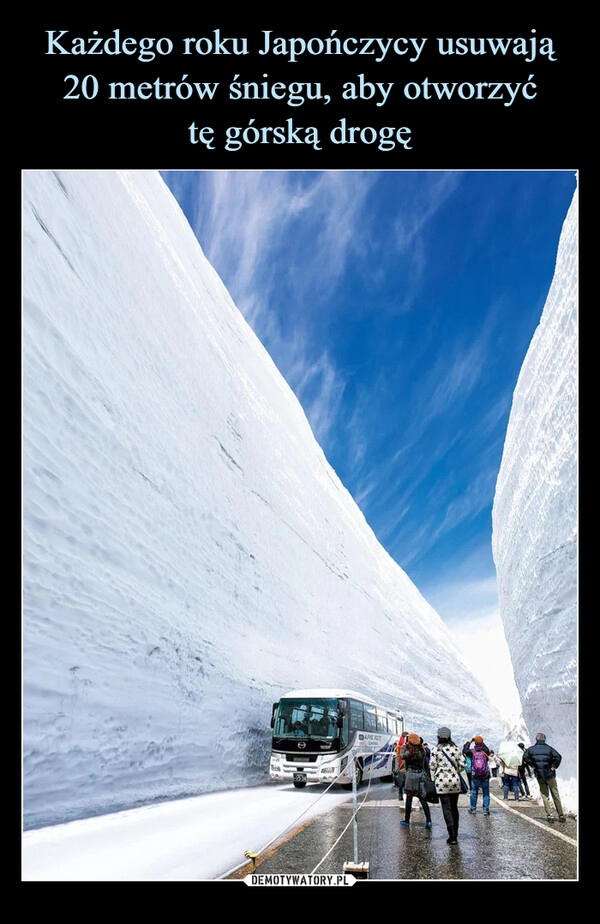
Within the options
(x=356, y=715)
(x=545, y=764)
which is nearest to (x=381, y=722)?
(x=356, y=715)

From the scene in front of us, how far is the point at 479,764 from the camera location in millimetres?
11812

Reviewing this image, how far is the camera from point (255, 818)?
10.4 m

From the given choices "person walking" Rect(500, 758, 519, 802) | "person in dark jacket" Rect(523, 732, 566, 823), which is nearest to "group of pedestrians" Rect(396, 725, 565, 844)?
"person in dark jacket" Rect(523, 732, 566, 823)

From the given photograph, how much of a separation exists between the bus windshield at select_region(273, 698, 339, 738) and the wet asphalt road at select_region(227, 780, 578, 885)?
564cm

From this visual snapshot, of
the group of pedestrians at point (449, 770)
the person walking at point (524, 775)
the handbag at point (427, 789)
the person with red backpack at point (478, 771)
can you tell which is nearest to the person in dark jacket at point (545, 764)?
the group of pedestrians at point (449, 770)

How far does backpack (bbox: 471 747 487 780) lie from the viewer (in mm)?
11766

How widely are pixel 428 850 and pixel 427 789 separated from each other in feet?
4.59

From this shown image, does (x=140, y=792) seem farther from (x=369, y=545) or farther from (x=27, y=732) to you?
(x=369, y=545)

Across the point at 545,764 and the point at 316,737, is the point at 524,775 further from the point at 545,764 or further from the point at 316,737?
the point at 545,764

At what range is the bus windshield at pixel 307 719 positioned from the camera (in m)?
17.0

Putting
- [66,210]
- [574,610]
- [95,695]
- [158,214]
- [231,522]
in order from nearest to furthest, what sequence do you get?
1. [95,695]
2. [574,610]
3. [66,210]
4. [231,522]
5. [158,214]

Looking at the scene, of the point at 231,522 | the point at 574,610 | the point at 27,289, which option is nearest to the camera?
the point at 27,289
